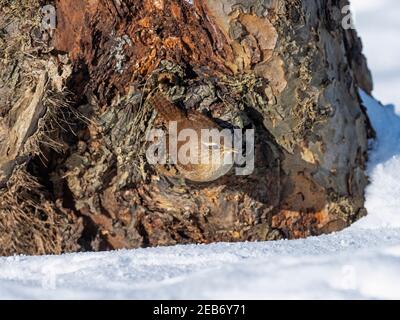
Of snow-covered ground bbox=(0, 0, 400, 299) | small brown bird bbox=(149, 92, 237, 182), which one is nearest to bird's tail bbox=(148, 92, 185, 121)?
small brown bird bbox=(149, 92, 237, 182)

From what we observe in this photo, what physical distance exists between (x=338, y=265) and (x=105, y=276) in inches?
22.7

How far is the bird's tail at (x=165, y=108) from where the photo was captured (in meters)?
2.12

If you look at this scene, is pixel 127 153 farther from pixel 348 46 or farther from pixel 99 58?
pixel 348 46

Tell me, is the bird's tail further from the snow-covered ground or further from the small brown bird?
the snow-covered ground

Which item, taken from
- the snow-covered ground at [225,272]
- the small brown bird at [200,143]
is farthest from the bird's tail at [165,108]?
the snow-covered ground at [225,272]

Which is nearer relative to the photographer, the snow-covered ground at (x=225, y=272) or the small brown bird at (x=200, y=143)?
the snow-covered ground at (x=225, y=272)

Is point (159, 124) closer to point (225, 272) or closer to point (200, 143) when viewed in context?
point (200, 143)

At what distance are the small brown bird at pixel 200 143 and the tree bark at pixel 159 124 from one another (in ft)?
0.14

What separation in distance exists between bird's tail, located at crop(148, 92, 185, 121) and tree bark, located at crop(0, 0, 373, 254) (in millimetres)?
27

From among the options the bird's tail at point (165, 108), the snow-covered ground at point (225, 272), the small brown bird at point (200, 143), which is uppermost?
the bird's tail at point (165, 108)

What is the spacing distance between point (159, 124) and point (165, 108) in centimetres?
7

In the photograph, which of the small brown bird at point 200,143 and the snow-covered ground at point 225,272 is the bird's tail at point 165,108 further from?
the snow-covered ground at point 225,272

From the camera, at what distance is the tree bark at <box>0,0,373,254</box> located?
2104mm
